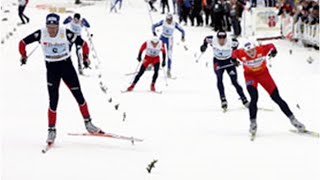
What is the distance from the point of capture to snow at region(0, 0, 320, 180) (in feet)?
25.4

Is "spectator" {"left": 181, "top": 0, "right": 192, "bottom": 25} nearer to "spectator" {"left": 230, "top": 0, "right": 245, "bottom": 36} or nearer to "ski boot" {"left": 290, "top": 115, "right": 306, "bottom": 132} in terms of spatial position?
"spectator" {"left": 230, "top": 0, "right": 245, "bottom": 36}

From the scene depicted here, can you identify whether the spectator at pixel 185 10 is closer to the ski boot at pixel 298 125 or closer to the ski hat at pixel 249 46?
the ski hat at pixel 249 46

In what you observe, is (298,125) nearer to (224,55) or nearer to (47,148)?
(224,55)

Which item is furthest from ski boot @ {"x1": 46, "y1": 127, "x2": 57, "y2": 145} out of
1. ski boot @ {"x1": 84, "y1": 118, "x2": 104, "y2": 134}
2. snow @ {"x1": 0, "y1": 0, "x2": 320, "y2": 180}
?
ski boot @ {"x1": 84, "y1": 118, "x2": 104, "y2": 134}

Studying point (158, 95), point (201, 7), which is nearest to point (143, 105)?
point (158, 95)

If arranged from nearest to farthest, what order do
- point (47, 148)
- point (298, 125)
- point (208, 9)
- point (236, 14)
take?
point (47, 148), point (298, 125), point (236, 14), point (208, 9)

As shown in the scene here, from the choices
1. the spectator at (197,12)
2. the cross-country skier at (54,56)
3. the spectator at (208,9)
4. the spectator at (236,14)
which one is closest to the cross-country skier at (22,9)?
the spectator at (197,12)

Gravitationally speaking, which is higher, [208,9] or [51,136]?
[51,136]

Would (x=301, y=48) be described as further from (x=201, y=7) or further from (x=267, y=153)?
(x=267, y=153)

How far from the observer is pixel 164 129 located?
10328mm

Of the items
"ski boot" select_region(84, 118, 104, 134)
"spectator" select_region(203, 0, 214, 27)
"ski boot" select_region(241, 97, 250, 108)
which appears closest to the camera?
"ski boot" select_region(84, 118, 104, 134)

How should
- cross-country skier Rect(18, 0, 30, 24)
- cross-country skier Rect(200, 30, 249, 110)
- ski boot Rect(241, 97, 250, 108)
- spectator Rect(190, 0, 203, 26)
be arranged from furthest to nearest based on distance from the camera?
1. cross-country skier Rect(18, 0, 30, 24)
2. spectator Rect(190, 0, 203, 26)
3. ski boot Rect(241, 97, 250, 108)
4. cross-country skier Rect(200, 30, 249, 110)

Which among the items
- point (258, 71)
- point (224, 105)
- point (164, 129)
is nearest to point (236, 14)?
point (224, 105)

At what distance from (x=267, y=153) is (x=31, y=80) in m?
9.02
